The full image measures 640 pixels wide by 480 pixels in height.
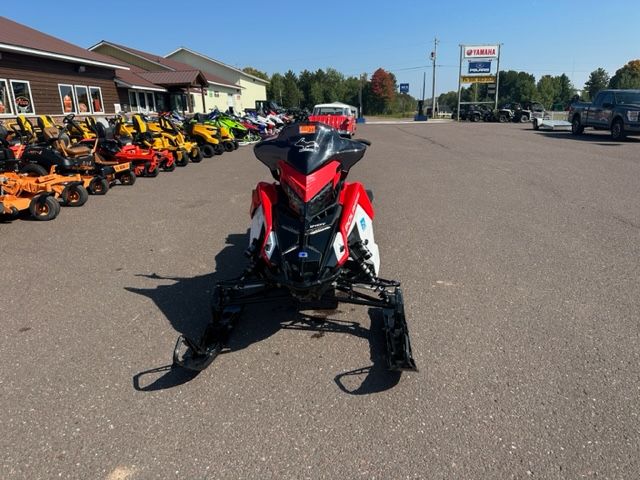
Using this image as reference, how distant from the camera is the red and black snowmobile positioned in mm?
10422

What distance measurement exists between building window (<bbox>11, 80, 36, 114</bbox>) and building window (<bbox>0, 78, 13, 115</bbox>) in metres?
0.28

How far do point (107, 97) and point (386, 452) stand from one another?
25729 mm

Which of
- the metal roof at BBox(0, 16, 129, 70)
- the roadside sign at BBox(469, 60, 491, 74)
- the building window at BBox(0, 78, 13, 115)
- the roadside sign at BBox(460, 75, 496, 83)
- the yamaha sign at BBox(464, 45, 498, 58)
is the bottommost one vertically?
the building window at BBox(0, 78, 13, 115)

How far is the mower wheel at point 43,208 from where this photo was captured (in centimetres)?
693

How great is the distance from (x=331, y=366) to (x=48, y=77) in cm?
2091

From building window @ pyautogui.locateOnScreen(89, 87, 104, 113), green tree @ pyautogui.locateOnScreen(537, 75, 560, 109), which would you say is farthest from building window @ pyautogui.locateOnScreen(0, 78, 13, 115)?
green tree @ pyautogui.locateOnScreen(537, 75, 560, 109)

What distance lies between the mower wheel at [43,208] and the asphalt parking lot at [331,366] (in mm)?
614

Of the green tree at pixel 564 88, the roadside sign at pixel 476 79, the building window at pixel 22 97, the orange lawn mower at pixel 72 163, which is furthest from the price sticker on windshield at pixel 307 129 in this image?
the green tree at pixel 564 88

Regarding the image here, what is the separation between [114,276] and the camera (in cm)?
473

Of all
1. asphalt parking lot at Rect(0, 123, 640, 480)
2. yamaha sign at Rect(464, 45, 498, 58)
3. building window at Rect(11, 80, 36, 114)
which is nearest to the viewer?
asphalt parking lot at Rect(0, 123, 640, 480)

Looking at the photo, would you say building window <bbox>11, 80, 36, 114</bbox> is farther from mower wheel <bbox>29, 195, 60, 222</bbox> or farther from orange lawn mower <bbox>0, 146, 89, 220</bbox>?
mower wheel <bbox>29, 195, 60, 222</bbox>

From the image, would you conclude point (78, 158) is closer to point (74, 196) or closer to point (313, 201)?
point (74, 196)

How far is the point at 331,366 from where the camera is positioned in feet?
10.4

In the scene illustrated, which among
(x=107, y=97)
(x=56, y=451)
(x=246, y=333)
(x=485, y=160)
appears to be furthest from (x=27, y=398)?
(x=107, y=97)
